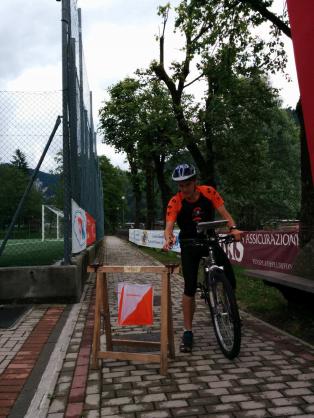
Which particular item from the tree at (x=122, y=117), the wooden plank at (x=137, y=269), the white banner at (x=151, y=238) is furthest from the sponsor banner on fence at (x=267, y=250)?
the tree at (x=122, y=117)

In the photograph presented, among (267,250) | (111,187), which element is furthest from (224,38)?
(111,187)

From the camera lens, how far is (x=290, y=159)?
55438 mm

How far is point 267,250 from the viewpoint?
1218 centimetres

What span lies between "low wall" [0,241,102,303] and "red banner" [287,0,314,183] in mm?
5206

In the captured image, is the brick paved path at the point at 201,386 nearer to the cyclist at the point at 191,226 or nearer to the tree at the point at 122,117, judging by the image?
the cyclist at the point at 191,226

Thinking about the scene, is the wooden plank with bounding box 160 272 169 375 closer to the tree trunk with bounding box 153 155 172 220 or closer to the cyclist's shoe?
the cyclist's shoe

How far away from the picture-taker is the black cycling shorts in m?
5.40

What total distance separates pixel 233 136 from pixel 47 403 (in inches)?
930

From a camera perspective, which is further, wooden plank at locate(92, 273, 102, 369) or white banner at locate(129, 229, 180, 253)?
white banner at locate(129, 229, 180, 253)

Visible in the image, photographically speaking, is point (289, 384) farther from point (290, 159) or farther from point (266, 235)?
point (290, 159)

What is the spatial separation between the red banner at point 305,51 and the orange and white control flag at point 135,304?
2034mm

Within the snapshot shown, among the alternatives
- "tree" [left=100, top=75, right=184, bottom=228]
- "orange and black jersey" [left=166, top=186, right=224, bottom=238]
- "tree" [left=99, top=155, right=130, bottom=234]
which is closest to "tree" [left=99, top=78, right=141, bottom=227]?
"tree" [left=100, top=75, right=184, bottom=228]

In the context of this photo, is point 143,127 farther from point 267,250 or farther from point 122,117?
point 267,250

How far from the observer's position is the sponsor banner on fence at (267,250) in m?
10.9
